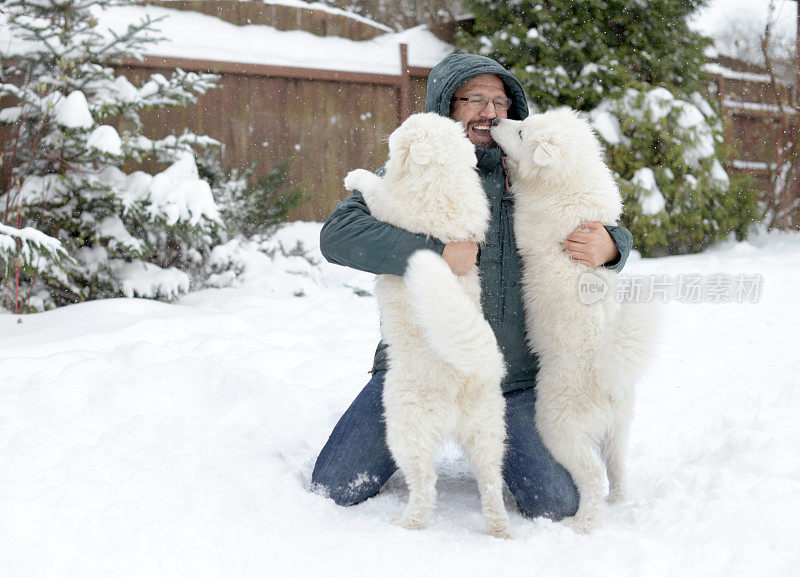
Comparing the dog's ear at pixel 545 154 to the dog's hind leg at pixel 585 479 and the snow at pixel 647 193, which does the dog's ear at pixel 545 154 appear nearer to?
the dog's hind leg at pixel 585 479

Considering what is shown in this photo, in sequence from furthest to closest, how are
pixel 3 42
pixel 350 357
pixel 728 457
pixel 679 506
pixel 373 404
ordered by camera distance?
1. pixel 3 42
2. pixel 350 357
3. pixel 373 404
4. pixel 728 457
5. pixel 679 506

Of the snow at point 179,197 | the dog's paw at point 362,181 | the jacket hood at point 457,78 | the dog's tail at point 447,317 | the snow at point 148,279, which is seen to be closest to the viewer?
the dog's tail at point 447,317

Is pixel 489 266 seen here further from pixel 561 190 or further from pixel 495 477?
pixel 495 477

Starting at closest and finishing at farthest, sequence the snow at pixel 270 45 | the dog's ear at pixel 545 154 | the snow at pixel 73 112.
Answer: the dog's ear at pixel 545 154
the snow at pixel 73 112
the snow at pixel 270 45

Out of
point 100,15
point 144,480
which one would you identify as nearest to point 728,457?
point 144,480

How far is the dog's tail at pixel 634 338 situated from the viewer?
212 centimetres

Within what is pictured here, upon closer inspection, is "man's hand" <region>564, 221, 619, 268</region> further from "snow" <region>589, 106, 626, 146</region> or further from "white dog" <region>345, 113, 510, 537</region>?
"snow" <region>589, 106, 626, 146</region>

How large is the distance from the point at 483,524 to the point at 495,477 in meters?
0.23

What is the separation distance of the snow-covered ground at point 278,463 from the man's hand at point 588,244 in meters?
0.31

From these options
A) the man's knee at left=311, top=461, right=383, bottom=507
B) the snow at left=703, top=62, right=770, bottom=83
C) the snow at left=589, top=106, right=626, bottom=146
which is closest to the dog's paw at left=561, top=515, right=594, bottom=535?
the man's knee at left=311, top=461, right=383, bottom=507

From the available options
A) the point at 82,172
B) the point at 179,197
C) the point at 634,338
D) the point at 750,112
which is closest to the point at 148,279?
the point at 179,197

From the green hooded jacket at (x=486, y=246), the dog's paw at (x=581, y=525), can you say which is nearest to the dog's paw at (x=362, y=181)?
the green hooded jacket at (x=486, y=246)

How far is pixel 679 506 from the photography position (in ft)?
7.13

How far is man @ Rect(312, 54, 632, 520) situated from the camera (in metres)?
2.32
